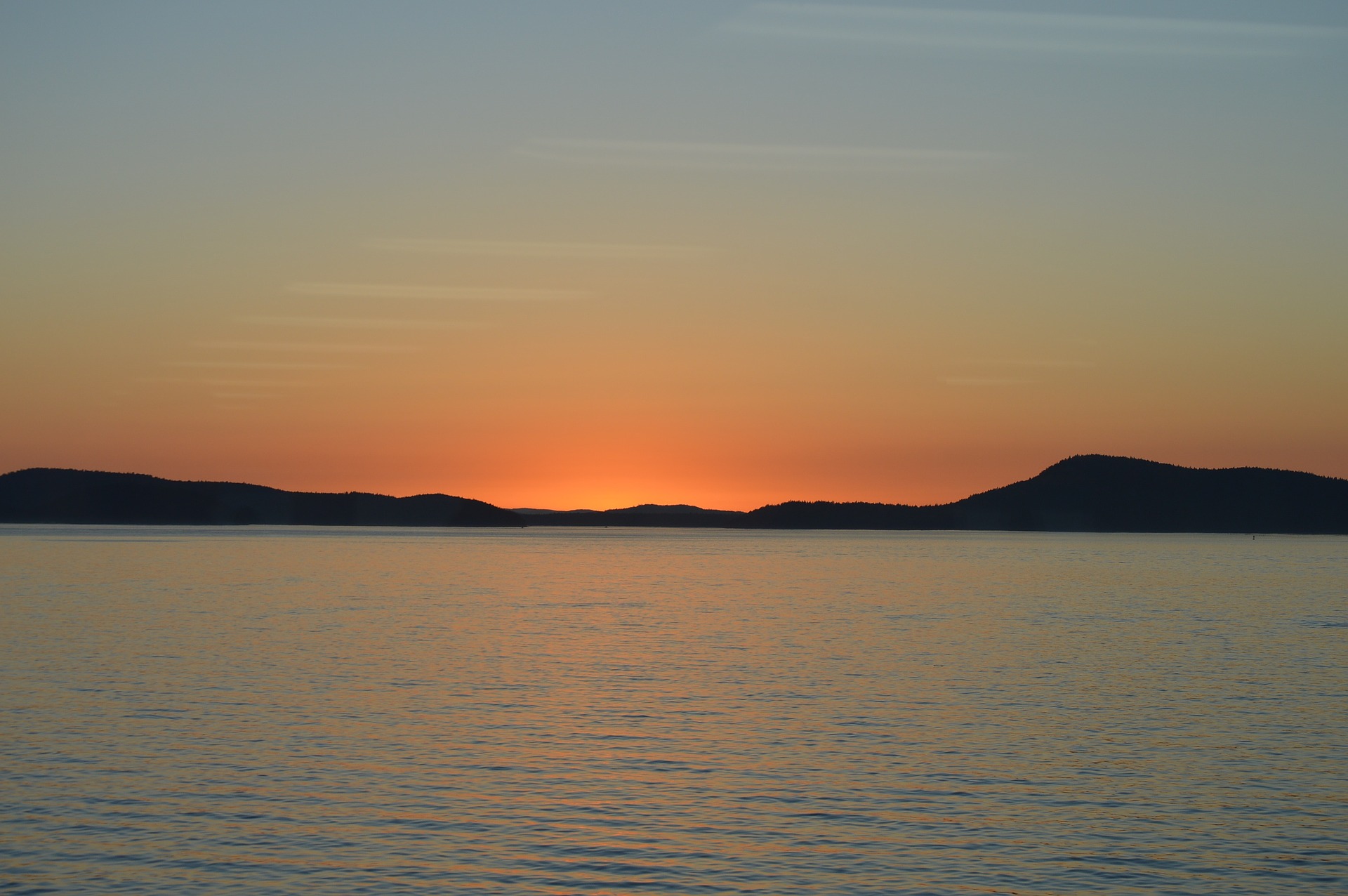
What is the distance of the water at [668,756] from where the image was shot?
69.4 ft

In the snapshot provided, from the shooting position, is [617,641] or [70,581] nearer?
[617,641]

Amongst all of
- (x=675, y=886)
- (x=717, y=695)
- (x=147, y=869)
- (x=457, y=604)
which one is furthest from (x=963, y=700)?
(x=457, y=604)

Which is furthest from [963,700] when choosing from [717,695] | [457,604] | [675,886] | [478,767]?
[457,604]

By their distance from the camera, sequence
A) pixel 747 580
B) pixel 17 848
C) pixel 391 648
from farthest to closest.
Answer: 1. pixel 747 580
2. pixel 391 648
3. pixel 17 848

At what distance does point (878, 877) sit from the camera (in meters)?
20.5

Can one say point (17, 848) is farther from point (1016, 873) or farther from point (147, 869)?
point (1016, 873)

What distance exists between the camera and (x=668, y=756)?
30.5m

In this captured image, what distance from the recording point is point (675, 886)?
19.9 metres

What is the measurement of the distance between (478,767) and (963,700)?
704 inches

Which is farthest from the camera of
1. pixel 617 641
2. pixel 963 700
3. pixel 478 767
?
pixel 617 641

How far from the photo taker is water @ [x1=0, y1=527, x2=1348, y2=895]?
21141 mm

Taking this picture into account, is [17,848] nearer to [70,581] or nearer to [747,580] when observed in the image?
[70,581]

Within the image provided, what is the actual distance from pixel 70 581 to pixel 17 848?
8961 centimetres

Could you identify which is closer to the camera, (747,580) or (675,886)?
(675,886)
